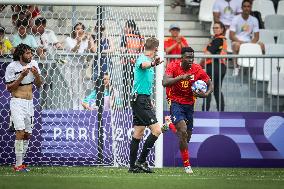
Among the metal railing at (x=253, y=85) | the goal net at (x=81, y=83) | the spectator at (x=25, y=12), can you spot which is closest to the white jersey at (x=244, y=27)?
the metal railing at (x=253, y=85)

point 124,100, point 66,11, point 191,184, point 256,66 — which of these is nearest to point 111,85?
point 124,100

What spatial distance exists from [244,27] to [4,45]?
6566 mm

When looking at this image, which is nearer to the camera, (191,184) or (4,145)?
(191,184)

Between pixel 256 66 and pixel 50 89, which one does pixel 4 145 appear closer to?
pixel 50 89

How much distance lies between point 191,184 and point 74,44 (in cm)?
571

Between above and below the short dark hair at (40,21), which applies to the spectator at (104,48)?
below

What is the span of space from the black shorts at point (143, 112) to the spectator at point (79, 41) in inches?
103

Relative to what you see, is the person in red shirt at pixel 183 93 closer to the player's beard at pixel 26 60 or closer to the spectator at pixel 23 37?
the player's beard at pixel 26 60

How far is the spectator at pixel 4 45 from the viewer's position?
1816 cm

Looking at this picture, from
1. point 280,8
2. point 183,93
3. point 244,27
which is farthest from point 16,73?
point 280,8

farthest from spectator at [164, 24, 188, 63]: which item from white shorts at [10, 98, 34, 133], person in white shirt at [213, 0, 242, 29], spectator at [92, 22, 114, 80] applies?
white shorts at [10, 98, 34, 133]

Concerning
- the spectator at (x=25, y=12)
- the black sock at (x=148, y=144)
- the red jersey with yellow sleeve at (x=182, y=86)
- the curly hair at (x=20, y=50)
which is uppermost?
the spectator at (x=25, y=12)

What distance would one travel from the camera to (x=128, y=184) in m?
13.3

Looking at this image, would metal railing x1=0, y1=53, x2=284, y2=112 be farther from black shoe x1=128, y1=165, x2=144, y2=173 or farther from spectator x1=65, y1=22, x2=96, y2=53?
black shoe x1=128, y1=165, x2=144, y2=173
